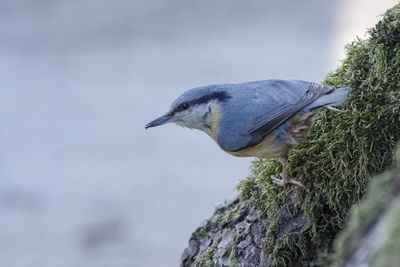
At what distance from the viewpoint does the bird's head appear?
2707 millimetres

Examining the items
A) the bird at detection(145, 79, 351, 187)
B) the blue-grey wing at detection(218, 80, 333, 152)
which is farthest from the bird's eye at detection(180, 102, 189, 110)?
the blue-grey wing at detection(218, 80, 333, 152)

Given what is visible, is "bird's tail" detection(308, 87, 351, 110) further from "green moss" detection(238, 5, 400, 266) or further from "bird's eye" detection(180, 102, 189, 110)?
"bird's eye" detection(180, 102, 189, 110)

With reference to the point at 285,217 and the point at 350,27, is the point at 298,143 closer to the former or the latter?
the point at 285,217

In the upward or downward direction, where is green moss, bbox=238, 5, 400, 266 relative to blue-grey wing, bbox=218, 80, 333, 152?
downward

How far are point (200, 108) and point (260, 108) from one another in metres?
0.30

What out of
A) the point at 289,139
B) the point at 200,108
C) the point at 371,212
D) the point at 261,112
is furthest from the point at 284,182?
the point at 371,212

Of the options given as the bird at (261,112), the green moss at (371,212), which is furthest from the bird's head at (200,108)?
the green moss at (371,212)

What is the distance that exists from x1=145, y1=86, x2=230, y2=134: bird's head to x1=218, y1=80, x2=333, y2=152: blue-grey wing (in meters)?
0.06

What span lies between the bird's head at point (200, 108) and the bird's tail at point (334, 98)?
1.52 feet

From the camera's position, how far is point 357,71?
2457 millimetres

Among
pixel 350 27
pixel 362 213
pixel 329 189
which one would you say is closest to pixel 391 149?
pixel 329 189

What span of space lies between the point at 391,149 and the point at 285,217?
18.5 inches

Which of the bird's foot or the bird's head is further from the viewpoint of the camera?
the bird's head

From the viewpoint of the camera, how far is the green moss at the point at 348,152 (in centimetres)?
224
